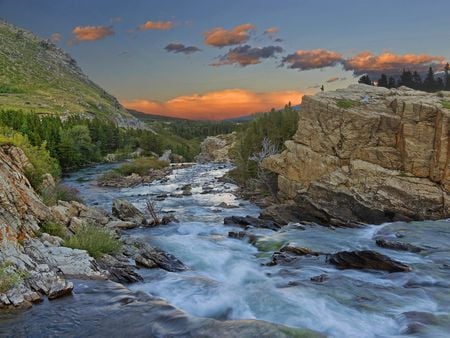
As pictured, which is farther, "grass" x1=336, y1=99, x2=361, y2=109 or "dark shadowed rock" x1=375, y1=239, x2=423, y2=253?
"grass" x1=336, y1=99, x2=361, y2=109

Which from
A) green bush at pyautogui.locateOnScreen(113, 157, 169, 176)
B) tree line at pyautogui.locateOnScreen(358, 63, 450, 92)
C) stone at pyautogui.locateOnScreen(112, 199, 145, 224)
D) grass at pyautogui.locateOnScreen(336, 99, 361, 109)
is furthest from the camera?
tree line at pyautogui.locateOnScreen(358, 63, 450, 92)

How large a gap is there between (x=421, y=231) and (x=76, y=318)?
25703 millimetres

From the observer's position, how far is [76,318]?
1257 centimetres

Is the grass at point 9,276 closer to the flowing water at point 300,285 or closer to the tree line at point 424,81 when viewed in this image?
the flowing water at point 300,285

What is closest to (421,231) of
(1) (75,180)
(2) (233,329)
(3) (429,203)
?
(3) (429,203)

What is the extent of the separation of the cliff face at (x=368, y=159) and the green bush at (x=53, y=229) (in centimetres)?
2146

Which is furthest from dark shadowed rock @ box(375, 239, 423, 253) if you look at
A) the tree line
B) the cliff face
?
the tree line

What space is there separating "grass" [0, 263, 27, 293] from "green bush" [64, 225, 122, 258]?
13.9ft

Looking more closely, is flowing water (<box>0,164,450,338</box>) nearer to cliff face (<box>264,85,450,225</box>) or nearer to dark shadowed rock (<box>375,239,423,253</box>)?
dark shadowed rock (<box>375,239,423,253</box>)

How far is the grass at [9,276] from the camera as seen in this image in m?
13.2

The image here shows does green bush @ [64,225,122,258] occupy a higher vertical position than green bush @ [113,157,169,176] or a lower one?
higher

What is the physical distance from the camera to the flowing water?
13844 mm

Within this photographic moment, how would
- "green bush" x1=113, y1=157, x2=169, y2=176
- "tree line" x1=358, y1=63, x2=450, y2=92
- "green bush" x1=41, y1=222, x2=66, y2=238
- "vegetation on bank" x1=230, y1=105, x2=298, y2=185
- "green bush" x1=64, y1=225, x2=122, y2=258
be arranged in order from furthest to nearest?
"tree line" x1=358, y1=63, x2=450, y2=92
"green bush" x1=113, y1=157, x2=169, y2=176
"vegetation on bank" x1=230, y1=105, x2=298, y2=185
"green bush" x1=41, y1=222, x2=66, y2=238
"green bush" x1=64, y1=225, x2=122, y2=258

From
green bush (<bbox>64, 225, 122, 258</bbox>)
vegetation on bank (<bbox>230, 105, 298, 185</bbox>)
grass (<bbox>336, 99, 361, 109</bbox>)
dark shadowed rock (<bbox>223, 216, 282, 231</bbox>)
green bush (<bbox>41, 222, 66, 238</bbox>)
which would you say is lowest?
dark shadowed rock (<bbox>223, 216, 282, 231</bbox>)
